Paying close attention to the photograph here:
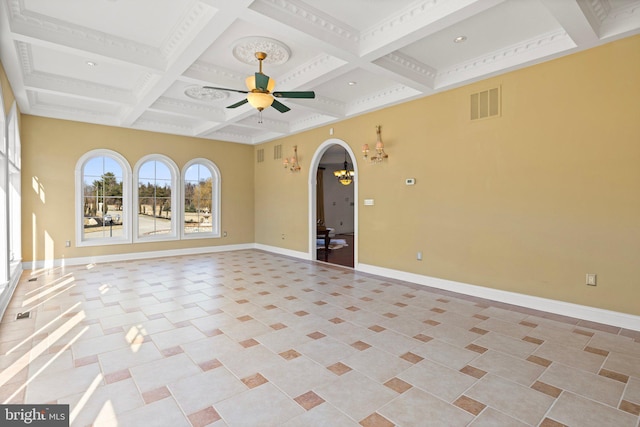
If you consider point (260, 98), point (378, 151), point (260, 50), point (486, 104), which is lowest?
point (378, 151)

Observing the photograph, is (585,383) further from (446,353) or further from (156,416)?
(156,416)

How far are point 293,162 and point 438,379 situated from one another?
6428 mm

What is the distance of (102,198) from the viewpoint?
7699 millimetres

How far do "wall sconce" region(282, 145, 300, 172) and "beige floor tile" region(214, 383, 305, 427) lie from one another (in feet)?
20.7

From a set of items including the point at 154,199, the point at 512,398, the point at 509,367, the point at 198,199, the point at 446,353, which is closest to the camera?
the point at 512,398

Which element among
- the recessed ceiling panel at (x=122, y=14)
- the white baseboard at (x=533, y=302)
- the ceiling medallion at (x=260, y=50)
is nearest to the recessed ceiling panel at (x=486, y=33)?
the ceiling medallion at (x=260, y=50)

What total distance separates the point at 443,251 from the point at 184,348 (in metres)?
3.99

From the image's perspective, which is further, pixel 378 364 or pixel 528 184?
pixel 528 184

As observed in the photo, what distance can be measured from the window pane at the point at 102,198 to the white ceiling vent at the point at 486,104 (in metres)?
7.74

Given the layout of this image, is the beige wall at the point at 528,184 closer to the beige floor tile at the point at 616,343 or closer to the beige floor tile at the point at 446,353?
the beige floor tile at the point at 616,343

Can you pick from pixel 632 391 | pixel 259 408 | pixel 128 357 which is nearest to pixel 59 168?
pixel 128 357

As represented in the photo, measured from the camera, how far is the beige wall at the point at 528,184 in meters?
3.63

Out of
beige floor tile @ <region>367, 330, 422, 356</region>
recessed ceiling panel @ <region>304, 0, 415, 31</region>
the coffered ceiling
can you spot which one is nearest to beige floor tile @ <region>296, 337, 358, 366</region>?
beige floor tile @ <region>367, 330, 422, 356</region>

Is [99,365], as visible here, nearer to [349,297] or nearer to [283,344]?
[283,344]
